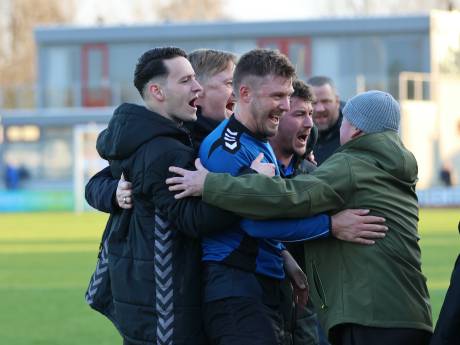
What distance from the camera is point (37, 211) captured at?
1746 inches

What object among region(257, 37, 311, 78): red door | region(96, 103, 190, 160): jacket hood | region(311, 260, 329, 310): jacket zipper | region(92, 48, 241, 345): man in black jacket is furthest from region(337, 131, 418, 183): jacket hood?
region(257, 37, 311, 78): red door

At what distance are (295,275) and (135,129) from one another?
1180mm

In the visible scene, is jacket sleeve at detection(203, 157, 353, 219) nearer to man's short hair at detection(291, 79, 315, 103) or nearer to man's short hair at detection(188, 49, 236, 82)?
man's short hair at detection(188, 49, 236, 82)

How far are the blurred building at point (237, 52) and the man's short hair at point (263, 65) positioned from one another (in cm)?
4505

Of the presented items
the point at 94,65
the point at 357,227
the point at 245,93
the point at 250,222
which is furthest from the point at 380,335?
the point at 94,65

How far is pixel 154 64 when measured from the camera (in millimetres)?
6043

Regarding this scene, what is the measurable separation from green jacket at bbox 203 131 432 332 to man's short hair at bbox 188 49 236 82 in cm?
114

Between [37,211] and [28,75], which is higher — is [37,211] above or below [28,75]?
below

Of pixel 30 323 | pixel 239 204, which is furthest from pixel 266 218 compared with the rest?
pixel 30 323

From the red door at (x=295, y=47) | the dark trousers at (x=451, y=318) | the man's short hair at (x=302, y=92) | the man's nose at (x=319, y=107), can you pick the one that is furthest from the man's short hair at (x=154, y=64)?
the red door at (x=295, y=47)

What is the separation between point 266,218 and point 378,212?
559 mm

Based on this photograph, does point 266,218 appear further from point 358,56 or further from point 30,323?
point 358,56

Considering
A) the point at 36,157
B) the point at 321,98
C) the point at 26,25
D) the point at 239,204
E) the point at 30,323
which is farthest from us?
the point at 26,25

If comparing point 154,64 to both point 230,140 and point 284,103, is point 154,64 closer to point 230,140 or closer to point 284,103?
point 230,140
